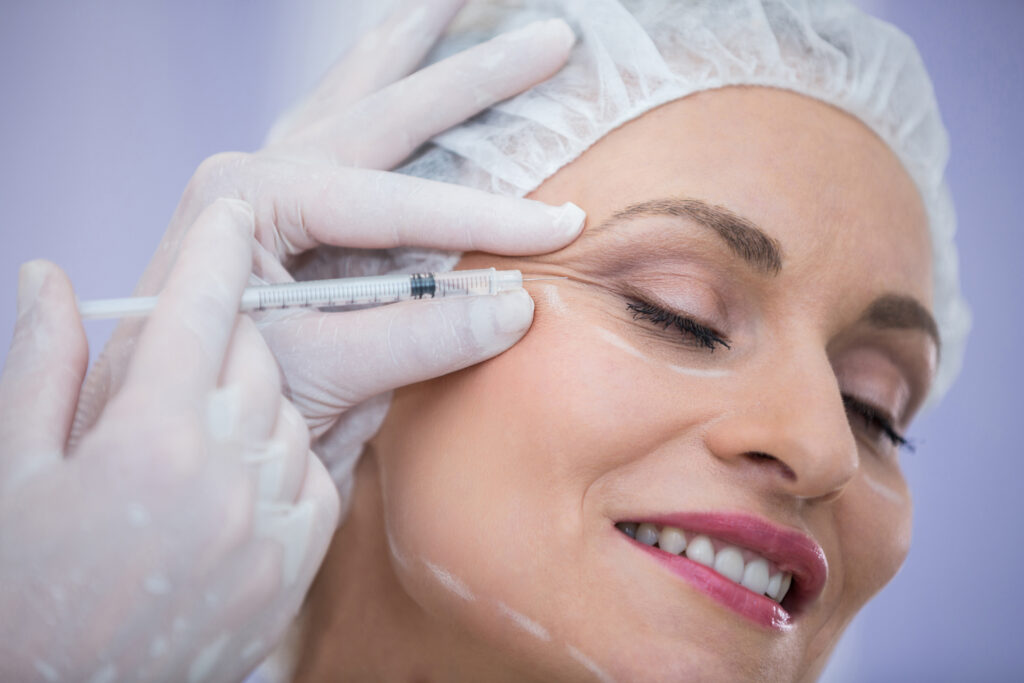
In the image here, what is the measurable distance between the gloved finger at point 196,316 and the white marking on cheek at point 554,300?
458mm

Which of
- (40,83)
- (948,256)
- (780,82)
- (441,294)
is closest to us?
(441,294)

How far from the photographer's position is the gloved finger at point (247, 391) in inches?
42.2

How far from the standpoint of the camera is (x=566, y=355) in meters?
1.21

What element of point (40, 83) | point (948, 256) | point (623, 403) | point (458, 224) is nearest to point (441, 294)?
point (458, 224)

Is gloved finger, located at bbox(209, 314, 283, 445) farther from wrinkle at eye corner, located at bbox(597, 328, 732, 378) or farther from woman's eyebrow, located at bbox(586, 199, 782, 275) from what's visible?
woman's eyebrow, located at bbox(586, 199, 782, 275)

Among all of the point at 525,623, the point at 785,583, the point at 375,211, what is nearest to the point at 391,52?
the point at 375,211

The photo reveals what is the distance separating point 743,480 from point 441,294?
1.78 ft

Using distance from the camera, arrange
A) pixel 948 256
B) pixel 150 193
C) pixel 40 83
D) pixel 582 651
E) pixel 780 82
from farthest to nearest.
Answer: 1. pixel 150 193
2. pixel 40 83
3. pixel 948 256
4. pixel 780 82
5. pixel 582 651

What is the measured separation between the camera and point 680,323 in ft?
4.13

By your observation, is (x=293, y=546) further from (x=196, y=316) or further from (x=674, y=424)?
(x=674, y=424)

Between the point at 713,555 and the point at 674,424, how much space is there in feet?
0.71

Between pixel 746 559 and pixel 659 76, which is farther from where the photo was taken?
pixel 659 76

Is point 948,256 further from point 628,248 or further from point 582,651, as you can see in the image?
point 582,651

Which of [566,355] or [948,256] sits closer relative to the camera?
[566,355]
